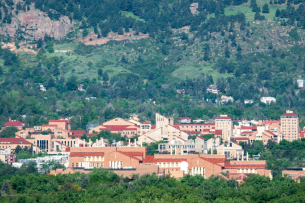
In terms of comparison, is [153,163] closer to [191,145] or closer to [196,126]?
[191,145]

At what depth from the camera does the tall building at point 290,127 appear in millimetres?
171625

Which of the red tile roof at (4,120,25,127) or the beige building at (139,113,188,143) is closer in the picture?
the beige building at (139,113,188,143)

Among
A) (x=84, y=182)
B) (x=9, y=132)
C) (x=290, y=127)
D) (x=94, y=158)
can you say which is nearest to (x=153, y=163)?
(x=94, y=158)

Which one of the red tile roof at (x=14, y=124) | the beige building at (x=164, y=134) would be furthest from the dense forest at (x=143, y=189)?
the red tile roof at (x=14, y=124)

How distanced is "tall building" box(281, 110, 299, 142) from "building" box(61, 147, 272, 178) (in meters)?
52.9

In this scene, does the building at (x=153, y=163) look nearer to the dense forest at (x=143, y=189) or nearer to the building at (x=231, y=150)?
the dense forest at (x=143, y=189)

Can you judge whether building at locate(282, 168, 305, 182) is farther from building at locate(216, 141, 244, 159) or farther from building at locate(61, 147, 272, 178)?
building at locate(216, 141, 244, 159)

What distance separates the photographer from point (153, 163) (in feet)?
392

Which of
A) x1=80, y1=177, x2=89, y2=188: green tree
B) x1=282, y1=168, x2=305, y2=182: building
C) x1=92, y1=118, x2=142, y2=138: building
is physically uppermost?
x1=92, y1=118, x2=142, y2=138: building

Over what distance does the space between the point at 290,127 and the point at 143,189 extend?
8221 cm

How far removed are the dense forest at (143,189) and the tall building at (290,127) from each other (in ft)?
207

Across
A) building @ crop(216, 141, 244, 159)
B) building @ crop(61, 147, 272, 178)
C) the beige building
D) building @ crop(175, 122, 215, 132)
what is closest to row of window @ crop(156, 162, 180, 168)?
building @ crop(61, 147, 272, 178)

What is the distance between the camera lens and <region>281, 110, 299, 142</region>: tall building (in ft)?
563

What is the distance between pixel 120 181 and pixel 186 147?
36341 millimetres
